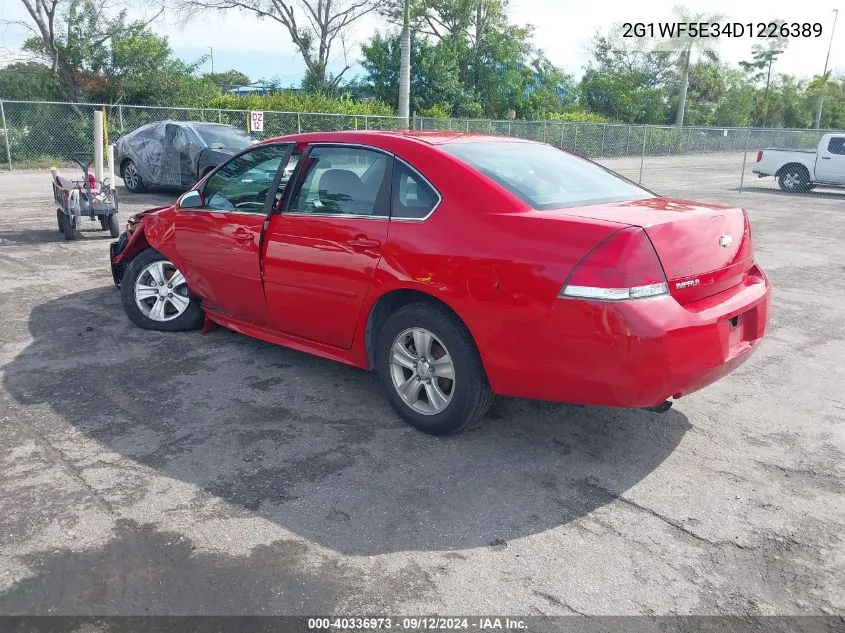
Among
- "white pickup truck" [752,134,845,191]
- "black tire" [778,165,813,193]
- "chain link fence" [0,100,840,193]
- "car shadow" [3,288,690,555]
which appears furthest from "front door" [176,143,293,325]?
"black tire" [778,165,813,193]

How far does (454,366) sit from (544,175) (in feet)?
4.18

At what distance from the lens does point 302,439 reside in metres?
4.02

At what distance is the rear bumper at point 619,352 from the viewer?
3258mm

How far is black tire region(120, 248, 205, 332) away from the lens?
18.9 feet

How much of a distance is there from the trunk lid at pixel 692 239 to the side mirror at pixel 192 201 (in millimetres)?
2918

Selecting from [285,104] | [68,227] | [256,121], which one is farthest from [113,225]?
[285,104]

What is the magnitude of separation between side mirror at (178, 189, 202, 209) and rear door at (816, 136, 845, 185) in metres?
20.0

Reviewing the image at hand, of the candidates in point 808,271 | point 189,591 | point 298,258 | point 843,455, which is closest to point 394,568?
point 189,591

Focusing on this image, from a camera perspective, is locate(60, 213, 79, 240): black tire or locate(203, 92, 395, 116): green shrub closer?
locate(60, 213, 79, 240): black tire

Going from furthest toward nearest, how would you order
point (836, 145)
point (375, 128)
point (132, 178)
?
point (375, 128) < point (836, 145) < point (132, 178)

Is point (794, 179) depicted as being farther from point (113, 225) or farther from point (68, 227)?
point (68, 227)

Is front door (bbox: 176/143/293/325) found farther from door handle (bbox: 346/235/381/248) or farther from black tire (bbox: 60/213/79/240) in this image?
black tire (bbox: 60/213/79/240)

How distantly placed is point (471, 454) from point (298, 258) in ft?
5.36

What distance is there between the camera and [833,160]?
20.3m
